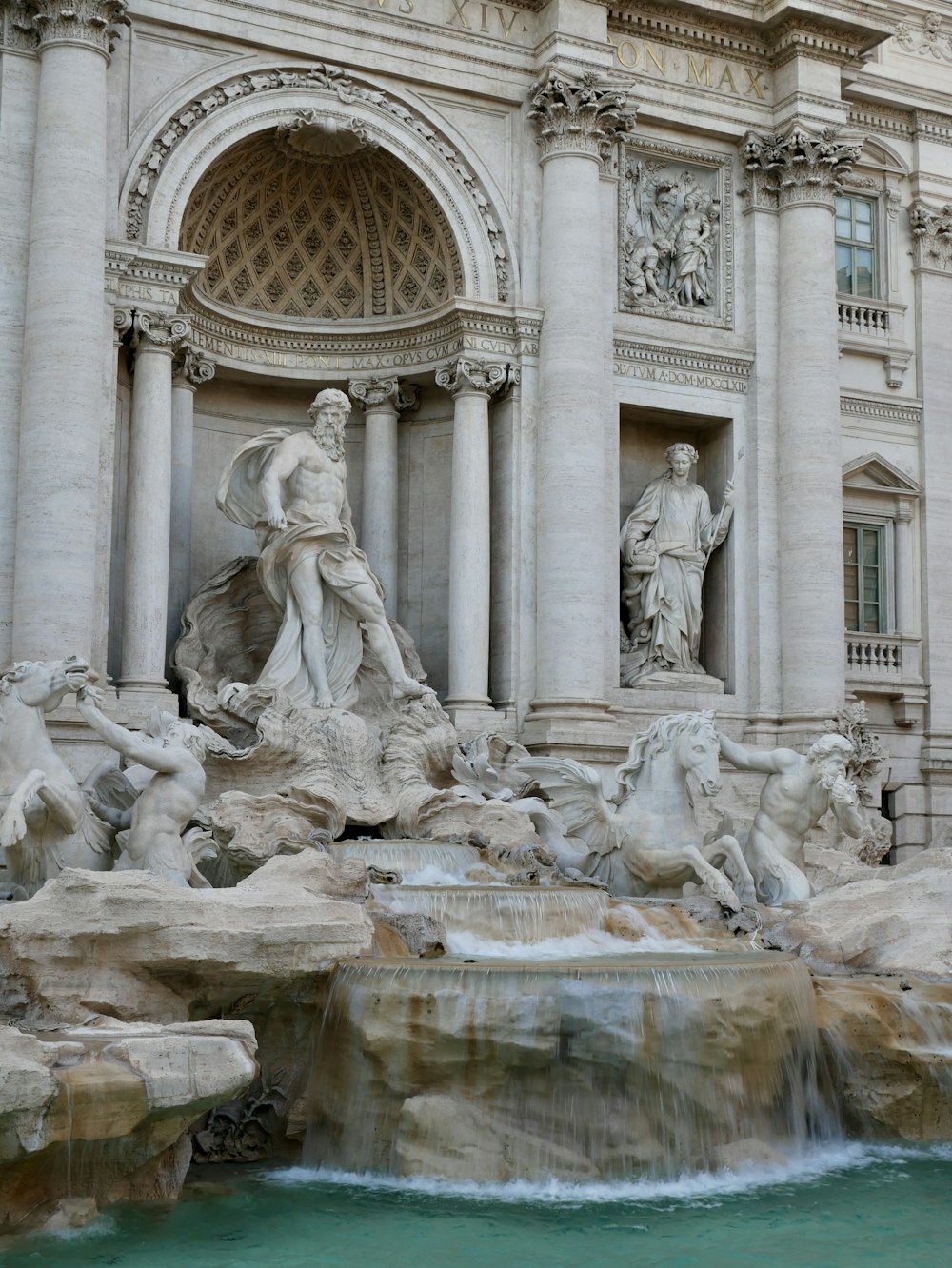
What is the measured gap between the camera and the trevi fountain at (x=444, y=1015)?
27.8ft

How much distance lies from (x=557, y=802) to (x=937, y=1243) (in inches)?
273

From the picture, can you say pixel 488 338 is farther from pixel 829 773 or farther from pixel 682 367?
pixel 829 773

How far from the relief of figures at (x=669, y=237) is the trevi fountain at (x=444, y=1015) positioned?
6736 mm

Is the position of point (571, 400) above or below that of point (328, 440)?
above

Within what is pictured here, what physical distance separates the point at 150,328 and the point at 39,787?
20.7 feet

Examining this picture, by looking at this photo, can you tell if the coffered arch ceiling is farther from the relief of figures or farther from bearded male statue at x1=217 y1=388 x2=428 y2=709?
the relief of figures

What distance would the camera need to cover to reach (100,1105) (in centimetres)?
816

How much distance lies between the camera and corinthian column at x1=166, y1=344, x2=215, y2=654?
16891 millimetres

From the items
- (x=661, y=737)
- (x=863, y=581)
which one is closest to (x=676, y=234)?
(x=863, y=581)

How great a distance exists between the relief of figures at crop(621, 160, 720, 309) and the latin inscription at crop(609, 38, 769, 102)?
1.04m

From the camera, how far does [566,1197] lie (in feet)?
29.9

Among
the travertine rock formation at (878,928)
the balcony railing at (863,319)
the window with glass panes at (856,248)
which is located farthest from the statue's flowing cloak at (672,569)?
the travertine rock formation at (878,928)

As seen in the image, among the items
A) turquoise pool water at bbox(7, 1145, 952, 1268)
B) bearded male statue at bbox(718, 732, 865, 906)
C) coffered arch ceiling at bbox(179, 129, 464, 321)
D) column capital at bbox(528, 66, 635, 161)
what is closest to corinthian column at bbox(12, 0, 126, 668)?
coffered arch ceiling at bbox(179, 129, 464, 321)

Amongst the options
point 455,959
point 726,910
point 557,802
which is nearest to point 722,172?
point 557,802
